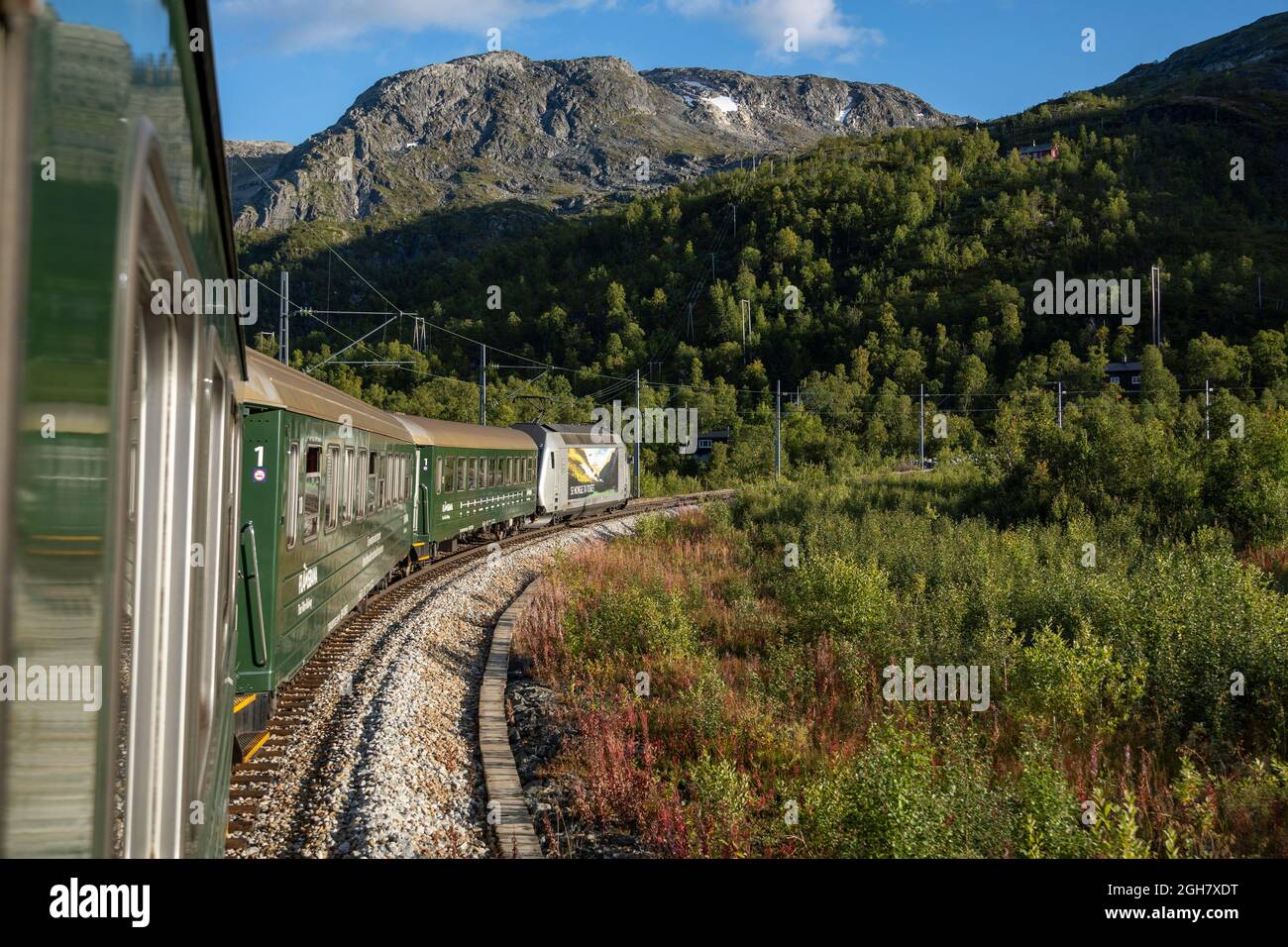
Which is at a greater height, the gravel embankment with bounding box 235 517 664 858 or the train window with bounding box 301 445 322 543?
the train window with bounding box 301 445 322 543

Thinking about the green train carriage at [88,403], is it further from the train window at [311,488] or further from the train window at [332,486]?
the train window at [332,486]

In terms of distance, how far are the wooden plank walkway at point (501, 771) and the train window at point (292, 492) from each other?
8.06 ft

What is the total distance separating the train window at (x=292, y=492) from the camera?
22.8 ft

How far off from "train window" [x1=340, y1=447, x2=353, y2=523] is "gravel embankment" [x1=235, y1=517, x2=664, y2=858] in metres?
1.68

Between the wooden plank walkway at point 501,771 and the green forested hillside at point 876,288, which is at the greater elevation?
the green forested hillside at point 876,288

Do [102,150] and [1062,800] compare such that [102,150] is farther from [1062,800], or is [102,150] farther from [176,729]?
[1062,800]

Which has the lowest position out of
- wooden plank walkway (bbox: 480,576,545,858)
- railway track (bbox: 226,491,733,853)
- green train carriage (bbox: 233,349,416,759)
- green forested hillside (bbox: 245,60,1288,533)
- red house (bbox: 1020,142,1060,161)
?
wooden plank walkway (bbox: 480,576,545,858)

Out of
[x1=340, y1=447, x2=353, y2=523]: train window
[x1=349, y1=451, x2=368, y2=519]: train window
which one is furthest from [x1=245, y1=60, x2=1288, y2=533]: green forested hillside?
[x1=340, y1=447, x2=353, y2=523]: train window

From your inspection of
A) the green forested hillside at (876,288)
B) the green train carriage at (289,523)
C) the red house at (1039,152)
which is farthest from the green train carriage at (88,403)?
the red house at (1039,152)

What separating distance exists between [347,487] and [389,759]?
335 cm

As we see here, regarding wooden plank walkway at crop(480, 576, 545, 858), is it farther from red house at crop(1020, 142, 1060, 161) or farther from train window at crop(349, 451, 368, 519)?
red house at crop(1020, 142, 1060, 161)

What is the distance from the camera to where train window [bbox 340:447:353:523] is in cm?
920
